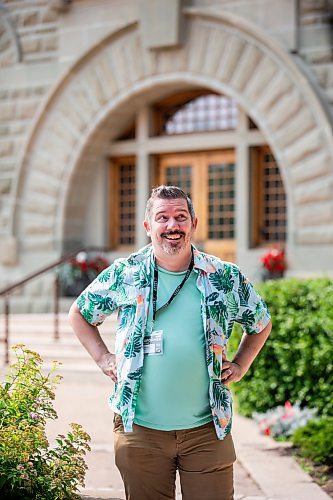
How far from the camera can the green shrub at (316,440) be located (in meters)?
5.34

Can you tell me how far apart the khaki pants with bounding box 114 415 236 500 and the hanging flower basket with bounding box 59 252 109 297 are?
997 cm

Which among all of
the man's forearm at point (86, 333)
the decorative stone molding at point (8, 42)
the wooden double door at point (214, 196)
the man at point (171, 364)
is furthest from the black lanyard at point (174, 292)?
the decorative stone molding at point (8, 42)

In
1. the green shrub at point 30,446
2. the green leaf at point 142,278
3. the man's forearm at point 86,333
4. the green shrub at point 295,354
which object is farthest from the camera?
the green shrub at point 295,354

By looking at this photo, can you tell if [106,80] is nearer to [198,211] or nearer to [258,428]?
[198,211]

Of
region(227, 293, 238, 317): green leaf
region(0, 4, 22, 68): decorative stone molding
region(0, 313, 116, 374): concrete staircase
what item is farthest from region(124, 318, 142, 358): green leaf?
region(0, 4, 22, 68): decorative stone molding

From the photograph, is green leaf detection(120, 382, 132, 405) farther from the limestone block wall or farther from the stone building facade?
the limestone block wall

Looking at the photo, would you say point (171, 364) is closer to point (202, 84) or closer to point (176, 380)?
point (176, 380)

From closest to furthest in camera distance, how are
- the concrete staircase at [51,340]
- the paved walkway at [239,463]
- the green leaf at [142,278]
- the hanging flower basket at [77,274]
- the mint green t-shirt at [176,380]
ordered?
1. the mint green t-shirt at [176,380]
2. the green leaf at [142,278]
3. the paved walkway at [239,463]
4. the concrete staircase at [51,340]
5. the hanging flower basket at [77,274]

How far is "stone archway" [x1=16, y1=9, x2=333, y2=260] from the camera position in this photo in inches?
449

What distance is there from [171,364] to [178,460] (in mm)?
371

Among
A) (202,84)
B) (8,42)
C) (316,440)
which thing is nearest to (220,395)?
(316,440)

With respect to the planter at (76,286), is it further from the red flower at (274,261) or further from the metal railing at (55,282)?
the red flower at (274,261)

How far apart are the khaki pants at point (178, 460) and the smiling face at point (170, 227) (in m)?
0.66

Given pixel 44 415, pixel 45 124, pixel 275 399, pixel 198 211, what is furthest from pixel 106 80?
pixel 44 415
